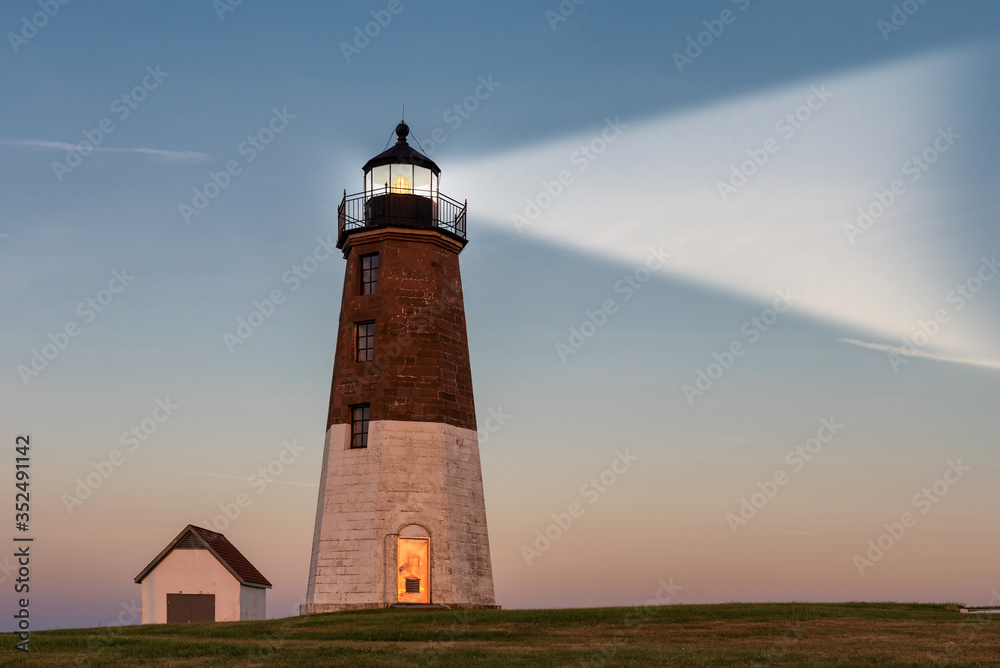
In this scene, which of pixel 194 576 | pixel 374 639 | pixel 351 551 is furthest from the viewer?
pixel 194 576

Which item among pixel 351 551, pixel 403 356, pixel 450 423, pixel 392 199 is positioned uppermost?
pixel 392 199

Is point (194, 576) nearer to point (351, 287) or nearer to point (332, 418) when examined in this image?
point (332, 418)

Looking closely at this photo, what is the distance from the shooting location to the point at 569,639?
27.2 metres

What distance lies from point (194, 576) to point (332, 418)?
31.0 feet

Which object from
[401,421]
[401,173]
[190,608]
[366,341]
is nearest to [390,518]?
[401,421]

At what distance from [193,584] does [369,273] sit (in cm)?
1444

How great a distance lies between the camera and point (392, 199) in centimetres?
3950

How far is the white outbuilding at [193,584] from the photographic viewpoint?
41.0m

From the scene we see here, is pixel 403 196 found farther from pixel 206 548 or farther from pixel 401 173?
pixel 206 548

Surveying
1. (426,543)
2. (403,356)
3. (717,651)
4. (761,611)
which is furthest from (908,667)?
(403,356)

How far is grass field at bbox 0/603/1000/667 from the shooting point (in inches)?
909

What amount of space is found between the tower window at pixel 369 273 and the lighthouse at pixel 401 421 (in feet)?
0.17

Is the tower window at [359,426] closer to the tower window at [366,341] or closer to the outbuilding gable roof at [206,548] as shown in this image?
the tower window at [366,341]

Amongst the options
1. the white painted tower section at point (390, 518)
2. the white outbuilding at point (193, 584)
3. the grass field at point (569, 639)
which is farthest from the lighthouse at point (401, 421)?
the white outbuilding at point (193, 584)
